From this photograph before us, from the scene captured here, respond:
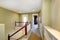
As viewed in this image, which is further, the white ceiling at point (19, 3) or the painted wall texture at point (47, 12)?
the white ceiling at point (19, 3)

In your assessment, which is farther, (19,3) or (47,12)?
(19,3)

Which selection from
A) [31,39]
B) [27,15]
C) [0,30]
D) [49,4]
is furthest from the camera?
[27,15]

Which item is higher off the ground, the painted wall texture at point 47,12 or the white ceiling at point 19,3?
the white ceiling at point 19,3

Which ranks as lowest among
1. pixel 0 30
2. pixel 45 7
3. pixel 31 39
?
pixel 31 39

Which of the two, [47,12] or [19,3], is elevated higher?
[19,3]

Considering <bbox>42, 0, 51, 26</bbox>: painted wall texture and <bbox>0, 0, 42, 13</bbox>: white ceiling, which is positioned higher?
<bbox>0, 0, 42, 13</bbox>: white ceiling

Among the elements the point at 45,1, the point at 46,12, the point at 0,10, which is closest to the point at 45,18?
the point at 46,12

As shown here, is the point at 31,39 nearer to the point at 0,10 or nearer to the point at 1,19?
the point at 1,19

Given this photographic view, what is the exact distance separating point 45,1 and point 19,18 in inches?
349

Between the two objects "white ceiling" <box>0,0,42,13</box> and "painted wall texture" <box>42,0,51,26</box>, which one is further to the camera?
"white ceiling" <box>0,0,42,13</box>

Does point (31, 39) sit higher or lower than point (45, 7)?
lower

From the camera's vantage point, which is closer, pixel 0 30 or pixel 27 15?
pixel 0 30

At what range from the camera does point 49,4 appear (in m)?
3.84

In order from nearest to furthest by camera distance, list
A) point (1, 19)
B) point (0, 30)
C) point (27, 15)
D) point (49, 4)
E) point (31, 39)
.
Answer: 1. point (0, 30)
2. point (49, 4)
3. point (31, 39)
4. point (1, 19)
5. point (27, 15)
